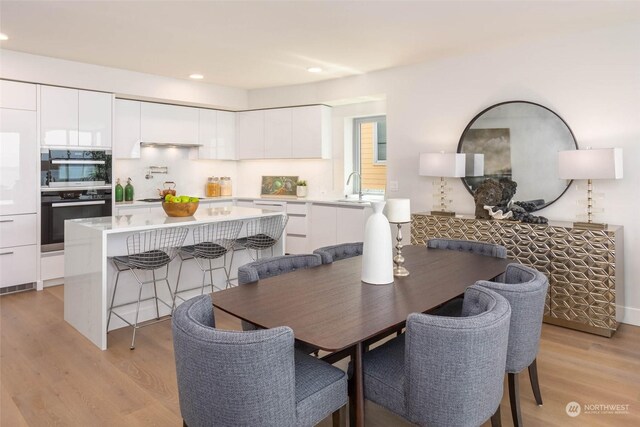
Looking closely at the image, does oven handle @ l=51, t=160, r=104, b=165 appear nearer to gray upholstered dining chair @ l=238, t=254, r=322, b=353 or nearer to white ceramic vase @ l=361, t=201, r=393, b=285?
gray upholstered dining chair @ l=238, t=254, r=322, b=353

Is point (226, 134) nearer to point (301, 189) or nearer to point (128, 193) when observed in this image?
point (301, 189)

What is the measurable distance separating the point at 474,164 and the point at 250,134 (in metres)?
3.63

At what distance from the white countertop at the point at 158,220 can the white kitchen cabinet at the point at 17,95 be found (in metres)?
1.86

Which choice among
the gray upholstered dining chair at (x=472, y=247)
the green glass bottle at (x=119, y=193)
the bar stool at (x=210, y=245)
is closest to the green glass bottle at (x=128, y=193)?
the green glass bottle at (x=119, y=193)

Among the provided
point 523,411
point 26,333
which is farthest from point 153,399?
point 523,411

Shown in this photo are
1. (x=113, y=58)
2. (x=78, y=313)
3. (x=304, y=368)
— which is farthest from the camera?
(x=113, y=58)

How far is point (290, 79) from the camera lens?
19.5ft

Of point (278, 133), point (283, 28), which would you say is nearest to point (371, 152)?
point (278, 133)

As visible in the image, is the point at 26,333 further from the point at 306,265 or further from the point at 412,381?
the point at 412,381

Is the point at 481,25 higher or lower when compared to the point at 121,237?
higher

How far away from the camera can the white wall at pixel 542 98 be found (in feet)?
12.3

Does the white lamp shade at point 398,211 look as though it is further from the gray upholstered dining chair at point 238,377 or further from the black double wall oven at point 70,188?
the black double wall oven at point 70,188

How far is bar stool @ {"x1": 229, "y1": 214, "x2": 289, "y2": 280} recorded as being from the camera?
4230 mm

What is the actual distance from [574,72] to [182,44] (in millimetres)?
3784
